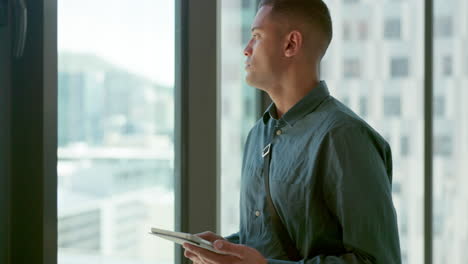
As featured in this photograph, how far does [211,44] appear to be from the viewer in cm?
175

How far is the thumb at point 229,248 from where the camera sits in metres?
0.99

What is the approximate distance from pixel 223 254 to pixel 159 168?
→ 29.2 inches

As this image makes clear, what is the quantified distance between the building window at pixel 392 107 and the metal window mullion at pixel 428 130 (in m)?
0.14

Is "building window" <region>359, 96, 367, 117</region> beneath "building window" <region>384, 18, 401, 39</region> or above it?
beneath

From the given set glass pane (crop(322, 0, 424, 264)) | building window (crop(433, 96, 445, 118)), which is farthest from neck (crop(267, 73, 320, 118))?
building window (crop(433, 96, 445, 118))

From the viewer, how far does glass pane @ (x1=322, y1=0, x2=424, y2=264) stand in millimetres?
2715

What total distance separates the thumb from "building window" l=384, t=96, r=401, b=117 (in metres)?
1.96

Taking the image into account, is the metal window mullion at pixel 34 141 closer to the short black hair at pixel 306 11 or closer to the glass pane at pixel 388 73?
the short black hair at pixel 306 11

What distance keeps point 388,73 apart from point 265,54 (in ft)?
5.45

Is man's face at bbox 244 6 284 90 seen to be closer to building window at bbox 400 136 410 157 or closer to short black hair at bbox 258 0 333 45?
short black hair at bbox 258 0 333 45

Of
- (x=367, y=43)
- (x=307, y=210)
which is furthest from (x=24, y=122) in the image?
(x=367, y=43)

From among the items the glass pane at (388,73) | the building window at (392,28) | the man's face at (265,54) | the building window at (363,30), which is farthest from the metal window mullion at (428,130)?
the man's face at (265,54)

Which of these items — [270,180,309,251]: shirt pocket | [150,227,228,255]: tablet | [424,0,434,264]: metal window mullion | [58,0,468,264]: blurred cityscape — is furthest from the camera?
[424,0,434,264]: metal window mullion

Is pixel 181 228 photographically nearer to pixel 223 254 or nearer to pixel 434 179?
pixel 223 254
